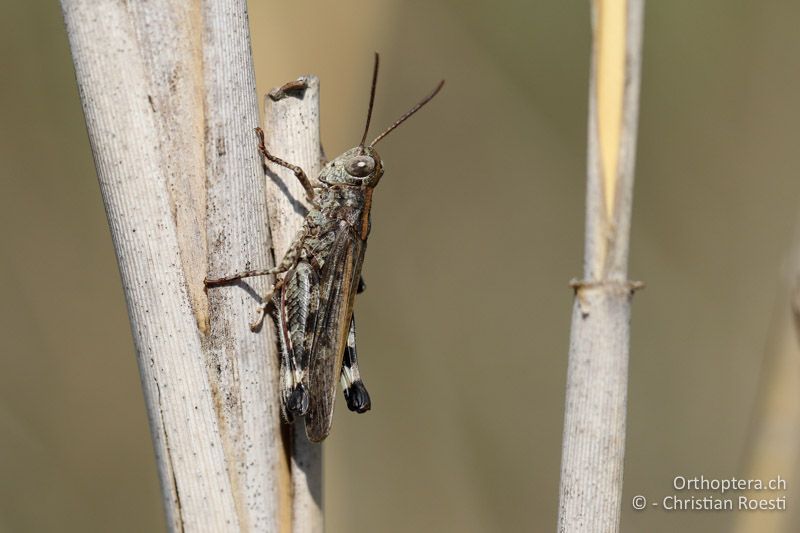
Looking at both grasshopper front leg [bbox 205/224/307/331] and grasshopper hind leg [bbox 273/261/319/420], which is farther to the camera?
grasshopper hind leg [bbox 273/261/319/420]

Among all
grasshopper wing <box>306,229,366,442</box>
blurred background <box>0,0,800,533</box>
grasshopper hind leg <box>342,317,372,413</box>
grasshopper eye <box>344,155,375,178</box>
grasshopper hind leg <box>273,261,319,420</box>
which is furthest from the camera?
blurred background <box>0,0,800,533</box>

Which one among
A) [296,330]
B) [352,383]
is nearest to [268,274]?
[296,330]

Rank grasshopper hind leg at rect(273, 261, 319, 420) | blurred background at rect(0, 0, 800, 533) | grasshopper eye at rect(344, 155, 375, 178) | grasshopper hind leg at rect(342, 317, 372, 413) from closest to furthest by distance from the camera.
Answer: grasshopper hind leg at rect(273, 261, 319, 420) < grasshopper hind leg at rect(342, 317, 372, 413) < grasshopper eye at rect(344, 155, 375, 178) < blurred background at rect(0, 0, 800, 533)

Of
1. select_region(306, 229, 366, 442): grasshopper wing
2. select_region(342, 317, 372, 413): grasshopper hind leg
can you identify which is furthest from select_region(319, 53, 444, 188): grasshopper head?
select_region(342, 317, 372, 413): grasshopper hind leg

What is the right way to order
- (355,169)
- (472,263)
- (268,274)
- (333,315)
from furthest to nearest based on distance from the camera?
1. (472,263)
2. (355,169)
3. (333,315)
4. (268,274)

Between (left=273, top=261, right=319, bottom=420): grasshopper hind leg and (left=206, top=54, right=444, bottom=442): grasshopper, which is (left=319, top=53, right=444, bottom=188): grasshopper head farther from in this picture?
(left=273, top=261, right=319, bottom=420): grasshopper hind leg

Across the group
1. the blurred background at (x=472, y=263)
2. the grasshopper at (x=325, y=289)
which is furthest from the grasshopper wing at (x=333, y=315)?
the blurred background at (x=472, y=263)

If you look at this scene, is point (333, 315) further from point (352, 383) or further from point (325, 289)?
point (352, 383)
